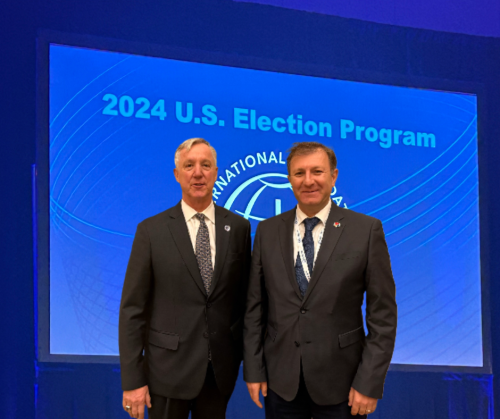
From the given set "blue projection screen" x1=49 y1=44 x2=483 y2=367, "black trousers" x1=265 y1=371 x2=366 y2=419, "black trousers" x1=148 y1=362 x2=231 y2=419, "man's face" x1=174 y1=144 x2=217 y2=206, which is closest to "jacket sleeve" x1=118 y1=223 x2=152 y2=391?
"black trousers" x1=148 y1=362 x2=231 y2=419

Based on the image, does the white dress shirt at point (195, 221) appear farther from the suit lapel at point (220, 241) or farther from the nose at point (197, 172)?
the nose at point (197, 172)

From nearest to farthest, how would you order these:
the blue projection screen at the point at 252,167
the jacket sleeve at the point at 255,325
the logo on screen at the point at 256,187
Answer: the jacket sleeve at the point at 255,325, the blue projection screen at the point at 252,167, the logo on screen at the point at 256,187

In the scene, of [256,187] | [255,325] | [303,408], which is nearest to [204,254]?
[255,325]

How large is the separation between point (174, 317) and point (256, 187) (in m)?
1.64

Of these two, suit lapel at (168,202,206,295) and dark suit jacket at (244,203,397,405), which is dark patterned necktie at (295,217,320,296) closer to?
dark suit jacket at (244,203,397,405)

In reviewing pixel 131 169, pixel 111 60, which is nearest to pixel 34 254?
pixel 131 169

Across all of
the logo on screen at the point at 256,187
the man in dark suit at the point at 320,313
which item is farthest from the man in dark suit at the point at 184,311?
the logo on screen at the point at 256,187

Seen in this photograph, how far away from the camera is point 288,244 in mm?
2125

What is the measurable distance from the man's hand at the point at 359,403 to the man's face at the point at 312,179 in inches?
26.3

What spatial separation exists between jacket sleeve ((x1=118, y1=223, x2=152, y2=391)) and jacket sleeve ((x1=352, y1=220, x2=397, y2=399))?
0.79 metres

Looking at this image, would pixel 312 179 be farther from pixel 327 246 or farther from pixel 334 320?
pixel 334 320

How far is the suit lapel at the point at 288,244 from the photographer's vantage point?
2.05 metres

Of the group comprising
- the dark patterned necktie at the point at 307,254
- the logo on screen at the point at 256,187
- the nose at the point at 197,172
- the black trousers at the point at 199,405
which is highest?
the logo on screen at the point at 256,187

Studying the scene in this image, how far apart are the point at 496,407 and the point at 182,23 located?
329 cm
